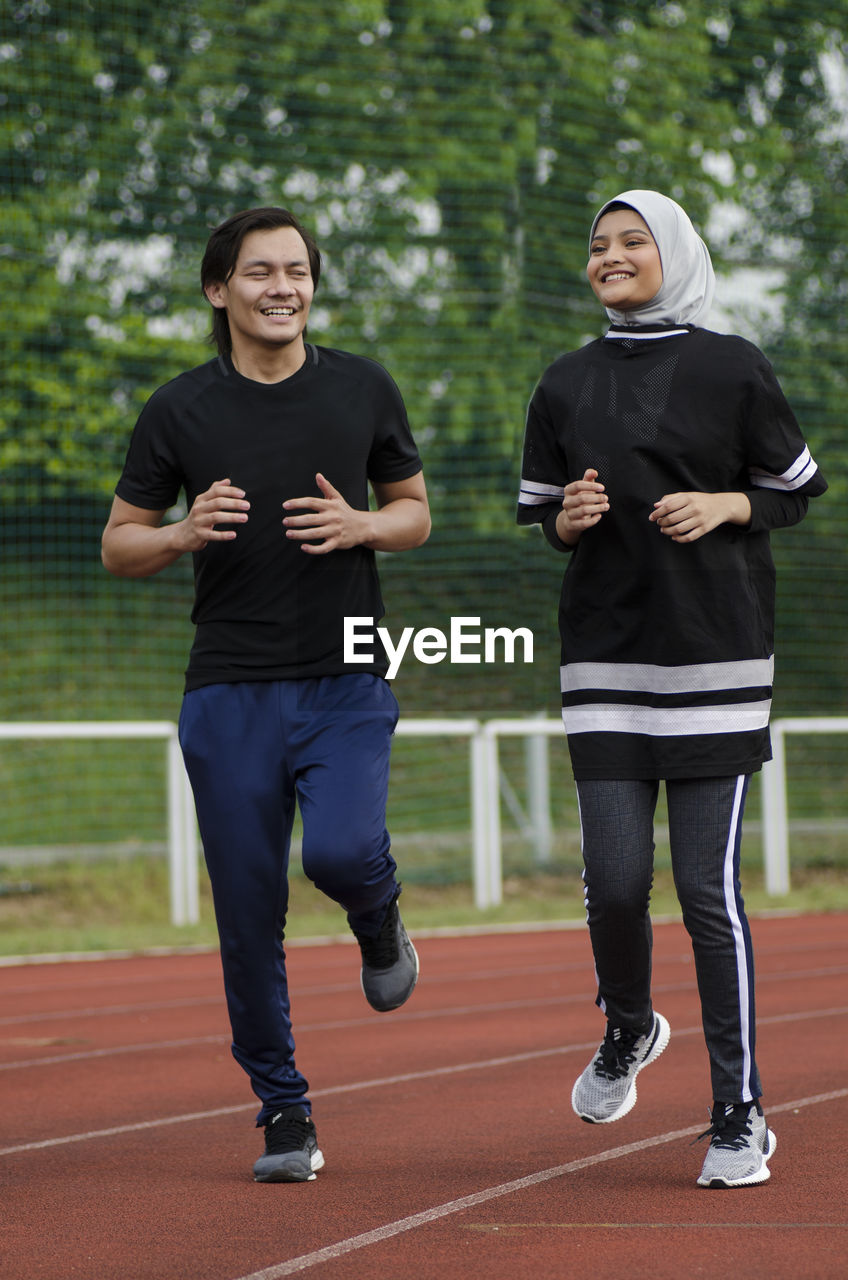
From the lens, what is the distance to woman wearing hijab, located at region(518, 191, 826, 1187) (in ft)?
12.4

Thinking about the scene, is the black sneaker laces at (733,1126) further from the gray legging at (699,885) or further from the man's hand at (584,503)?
the man's hand at (584,503)

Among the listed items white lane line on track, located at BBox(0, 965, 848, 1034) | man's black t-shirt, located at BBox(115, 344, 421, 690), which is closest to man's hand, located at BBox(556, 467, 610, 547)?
man's black t-shirt, located at BBox(115, 344, 421, 690)

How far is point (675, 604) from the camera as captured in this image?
3.78m

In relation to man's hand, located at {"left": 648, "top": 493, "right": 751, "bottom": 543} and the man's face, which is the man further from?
man's hand, located at {"left": 648, "top": 493, "right": 751, "bottom": 543}

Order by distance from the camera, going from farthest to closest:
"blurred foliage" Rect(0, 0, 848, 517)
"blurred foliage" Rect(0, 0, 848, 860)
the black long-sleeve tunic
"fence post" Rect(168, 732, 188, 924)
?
"blurred foliage" Rect(0, 0, 848, 517) < "blurred foliage" Rect(0, 0, 848, 860) < "fence post" Rect(168, 732, 188, 924) < the black long-sleeve tunic

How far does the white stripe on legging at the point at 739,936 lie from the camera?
375 centimetres

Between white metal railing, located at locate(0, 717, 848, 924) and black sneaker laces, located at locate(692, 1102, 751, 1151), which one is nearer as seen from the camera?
black sneaker laces, located at locate(692, 1102, 751, 1151)

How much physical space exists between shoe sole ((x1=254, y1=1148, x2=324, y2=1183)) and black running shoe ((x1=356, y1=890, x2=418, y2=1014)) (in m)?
0.36

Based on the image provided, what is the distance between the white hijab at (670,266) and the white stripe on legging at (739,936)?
0.98 meters

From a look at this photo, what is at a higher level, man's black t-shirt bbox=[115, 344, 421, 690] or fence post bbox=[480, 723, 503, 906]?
man's black t-shirt bbox=[115, 344, 421, 690]

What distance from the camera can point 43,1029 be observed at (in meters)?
7.33

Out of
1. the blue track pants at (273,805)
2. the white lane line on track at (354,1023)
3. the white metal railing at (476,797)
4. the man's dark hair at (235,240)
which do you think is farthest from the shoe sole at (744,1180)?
the white metal railing at (476,797)

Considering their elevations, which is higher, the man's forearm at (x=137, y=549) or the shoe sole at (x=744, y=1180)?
the man's forearm at (x=137, y=549)

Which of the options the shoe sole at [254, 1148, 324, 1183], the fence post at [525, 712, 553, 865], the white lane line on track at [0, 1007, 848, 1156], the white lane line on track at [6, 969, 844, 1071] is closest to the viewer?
the shoe sole at [254, 1148, 324, 1183]
